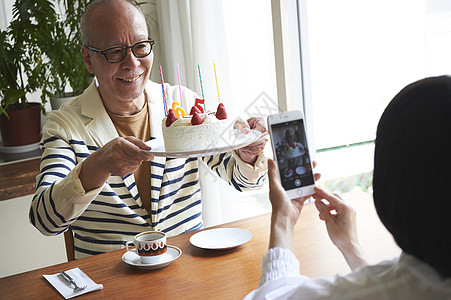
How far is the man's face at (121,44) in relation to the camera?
1.73 metres

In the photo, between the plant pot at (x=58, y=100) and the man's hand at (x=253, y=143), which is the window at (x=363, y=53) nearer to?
the man's hand at (x=253, y=143)

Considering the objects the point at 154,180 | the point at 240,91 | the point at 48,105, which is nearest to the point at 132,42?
the point at 154,180

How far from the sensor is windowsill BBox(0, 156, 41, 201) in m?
2.41

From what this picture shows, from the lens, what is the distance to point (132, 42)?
5.74 ft

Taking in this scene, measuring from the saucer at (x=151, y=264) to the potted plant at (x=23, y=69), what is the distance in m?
1.45

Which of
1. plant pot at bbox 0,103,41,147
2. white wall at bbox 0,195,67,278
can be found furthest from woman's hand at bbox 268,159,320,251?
plant pot at bbox 0,103,41,147

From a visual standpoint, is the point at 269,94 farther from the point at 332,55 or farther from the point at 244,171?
the point at 244,171

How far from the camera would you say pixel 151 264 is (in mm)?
1392

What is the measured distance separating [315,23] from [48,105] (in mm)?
1487

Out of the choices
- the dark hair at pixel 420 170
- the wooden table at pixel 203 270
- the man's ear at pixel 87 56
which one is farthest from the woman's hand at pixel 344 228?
the man's ear at pixel 87 56

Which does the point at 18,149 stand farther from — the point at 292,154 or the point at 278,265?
the point at 278,265

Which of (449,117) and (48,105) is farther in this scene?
(48,105)

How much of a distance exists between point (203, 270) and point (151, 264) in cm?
13

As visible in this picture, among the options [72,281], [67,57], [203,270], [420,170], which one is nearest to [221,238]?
[203,270]
